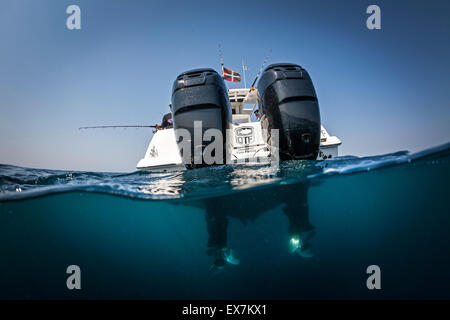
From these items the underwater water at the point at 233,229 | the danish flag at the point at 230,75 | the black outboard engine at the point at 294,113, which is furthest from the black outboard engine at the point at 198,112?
the danish flag at the point at 230,75

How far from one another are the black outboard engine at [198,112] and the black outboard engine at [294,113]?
66cm

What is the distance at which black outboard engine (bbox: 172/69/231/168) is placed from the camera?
7.55 ft

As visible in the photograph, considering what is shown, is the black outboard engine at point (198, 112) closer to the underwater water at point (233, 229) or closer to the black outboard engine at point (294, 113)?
the underwater water at point (233, 229)

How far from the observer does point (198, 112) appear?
7.67 ft

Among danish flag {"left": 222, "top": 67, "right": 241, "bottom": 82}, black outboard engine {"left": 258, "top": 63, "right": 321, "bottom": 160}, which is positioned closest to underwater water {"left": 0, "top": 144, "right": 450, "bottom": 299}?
black outboard engine {"left": 258, "top": 63, "right": 321, "bottom": 160}

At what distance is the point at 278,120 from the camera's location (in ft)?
7.82

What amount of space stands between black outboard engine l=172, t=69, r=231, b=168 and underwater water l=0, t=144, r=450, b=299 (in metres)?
0.54

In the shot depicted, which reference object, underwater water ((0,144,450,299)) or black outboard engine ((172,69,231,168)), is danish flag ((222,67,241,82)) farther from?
black outboard engine ((172,69,231,168))

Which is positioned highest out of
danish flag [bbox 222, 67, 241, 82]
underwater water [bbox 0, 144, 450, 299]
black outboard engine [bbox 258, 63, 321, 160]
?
danish flag [bbox 222, 67, 241, 82]

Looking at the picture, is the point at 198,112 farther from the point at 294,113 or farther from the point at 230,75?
the point at 230,75

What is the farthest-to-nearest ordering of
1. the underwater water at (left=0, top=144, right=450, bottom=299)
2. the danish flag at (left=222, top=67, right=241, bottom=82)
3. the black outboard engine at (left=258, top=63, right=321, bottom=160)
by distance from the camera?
the danish flag at (left=222, top=67, right=241, bottom=82) → the underwater water at (left=0, top=144, right=450, bottom=299) → the black outboard engine at (left=258, top=63, right=321, bottom=160)
